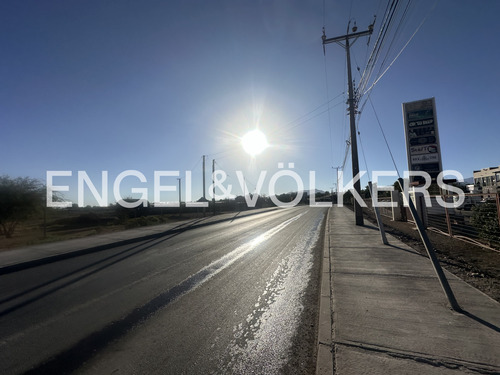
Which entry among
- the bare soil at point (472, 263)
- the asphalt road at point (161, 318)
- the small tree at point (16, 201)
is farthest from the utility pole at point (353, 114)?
the small tree at point (16, 201)

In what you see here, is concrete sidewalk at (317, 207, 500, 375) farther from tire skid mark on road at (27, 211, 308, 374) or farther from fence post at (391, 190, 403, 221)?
fence post at (391, 190, 403, 221)

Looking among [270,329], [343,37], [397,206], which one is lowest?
[270,329]

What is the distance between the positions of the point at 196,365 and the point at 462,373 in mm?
2441

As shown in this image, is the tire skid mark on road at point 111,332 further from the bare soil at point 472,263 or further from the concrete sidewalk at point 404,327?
the bare soil at point 472,263

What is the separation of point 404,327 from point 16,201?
76.6 ft

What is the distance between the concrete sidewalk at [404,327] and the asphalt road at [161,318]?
33 cm

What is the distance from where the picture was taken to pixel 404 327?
2.99m

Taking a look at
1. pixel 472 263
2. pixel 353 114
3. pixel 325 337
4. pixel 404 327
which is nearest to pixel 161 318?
pixel 325 337

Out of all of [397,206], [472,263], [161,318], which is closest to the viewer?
[161,318]

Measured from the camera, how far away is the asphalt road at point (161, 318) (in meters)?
2.65

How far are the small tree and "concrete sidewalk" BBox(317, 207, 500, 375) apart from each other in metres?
21.9

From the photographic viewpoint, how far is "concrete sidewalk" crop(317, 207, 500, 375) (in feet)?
7.67

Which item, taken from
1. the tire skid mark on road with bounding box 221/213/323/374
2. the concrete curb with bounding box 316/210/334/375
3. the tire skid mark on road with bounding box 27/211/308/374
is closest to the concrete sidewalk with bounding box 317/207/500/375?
the concrete curb with bounding box 316/210/334/375

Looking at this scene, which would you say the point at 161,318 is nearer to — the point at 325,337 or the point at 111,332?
the point at 111,332
